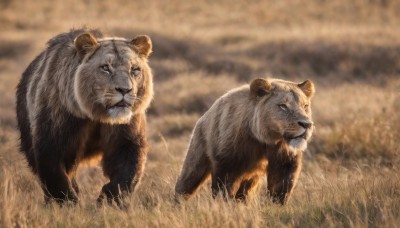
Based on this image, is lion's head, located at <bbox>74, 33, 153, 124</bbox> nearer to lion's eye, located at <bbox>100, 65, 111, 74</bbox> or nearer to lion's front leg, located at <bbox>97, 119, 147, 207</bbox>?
lion's eye, located at <bbox>100, 65, 111, 74</bbox>

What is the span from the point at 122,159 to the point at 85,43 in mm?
1123

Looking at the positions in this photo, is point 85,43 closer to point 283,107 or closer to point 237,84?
point 283,107

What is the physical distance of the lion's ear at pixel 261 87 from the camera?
23.0 ft

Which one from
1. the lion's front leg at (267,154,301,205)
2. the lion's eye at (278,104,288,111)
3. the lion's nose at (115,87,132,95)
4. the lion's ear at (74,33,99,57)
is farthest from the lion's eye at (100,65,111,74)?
the lion's front leg at (267,154,301,205)

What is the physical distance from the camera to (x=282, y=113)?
673 centimetres

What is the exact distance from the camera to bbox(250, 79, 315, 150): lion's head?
21.4ft

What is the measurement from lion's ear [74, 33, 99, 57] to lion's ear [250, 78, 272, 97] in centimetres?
150

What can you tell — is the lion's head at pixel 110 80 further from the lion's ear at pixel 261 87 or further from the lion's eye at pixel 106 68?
the lion's ear at pixel 261 87

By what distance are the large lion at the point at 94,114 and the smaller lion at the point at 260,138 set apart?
0.74 meters

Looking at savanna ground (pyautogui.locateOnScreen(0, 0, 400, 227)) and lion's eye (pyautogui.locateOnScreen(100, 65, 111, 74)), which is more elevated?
Answer: lion's eye (pyautogui.locateOnScreen(100, 65, 111, 74))

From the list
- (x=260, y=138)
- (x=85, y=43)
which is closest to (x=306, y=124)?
(x=260, y=138)

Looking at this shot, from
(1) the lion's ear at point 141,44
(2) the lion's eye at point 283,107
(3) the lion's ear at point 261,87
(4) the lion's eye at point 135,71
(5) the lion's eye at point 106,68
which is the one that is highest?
(1) the lion's ear at point 141,44

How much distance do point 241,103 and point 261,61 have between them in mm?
14472

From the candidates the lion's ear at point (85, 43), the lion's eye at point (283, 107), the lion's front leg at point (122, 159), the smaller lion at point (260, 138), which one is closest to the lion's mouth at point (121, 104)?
the lion's front leg at point (122, 159)
